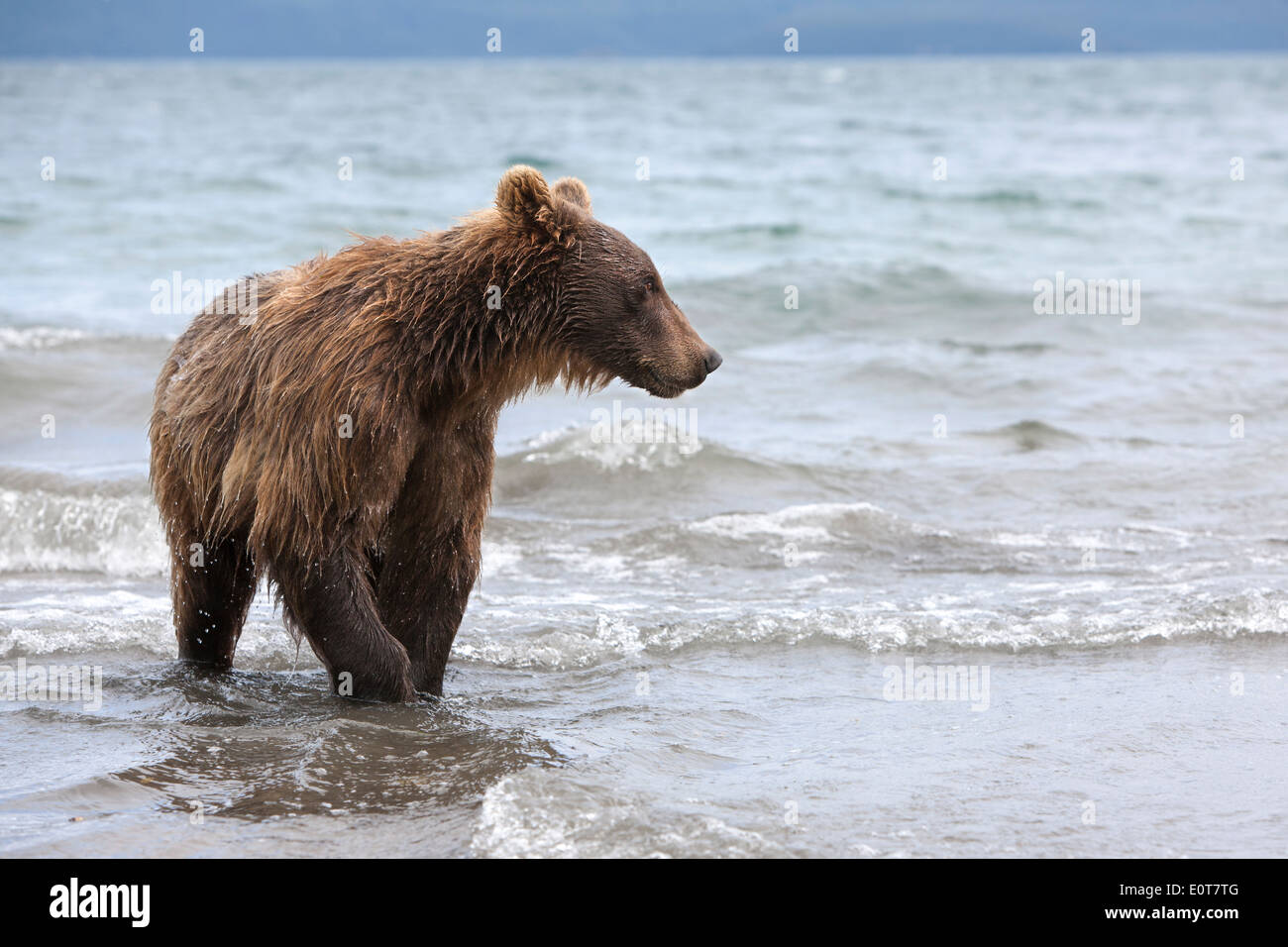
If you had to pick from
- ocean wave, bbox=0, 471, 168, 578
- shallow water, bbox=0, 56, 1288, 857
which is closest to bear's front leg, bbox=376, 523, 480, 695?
shallow water, bbox=0, 56, 1288, 857

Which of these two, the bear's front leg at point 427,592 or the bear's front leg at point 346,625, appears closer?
the bear's front leg at point 346,625

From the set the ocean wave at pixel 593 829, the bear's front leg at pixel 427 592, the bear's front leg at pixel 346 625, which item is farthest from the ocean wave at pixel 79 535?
the ocean wave at pixel 593 829

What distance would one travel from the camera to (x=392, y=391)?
501 centimetres

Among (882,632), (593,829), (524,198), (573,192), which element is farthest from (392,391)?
(882,632)

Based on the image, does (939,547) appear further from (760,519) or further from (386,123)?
(386,123)

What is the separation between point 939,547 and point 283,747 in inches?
179

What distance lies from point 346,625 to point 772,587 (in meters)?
3.20

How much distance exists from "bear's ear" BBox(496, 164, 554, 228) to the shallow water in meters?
1.87

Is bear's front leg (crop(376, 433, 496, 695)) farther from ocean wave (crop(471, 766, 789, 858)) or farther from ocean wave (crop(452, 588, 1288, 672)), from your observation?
ocean wave (crop(471, 766, 789, 858))

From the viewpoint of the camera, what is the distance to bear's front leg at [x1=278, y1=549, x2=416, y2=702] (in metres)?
5.11

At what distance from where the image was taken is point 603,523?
9.19 meters

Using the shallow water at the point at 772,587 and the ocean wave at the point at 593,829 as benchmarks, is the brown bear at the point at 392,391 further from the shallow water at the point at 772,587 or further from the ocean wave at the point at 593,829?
the ocean wave at the point at 593,829

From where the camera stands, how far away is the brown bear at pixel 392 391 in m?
5.02

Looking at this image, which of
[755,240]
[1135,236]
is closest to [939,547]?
[755,240]
